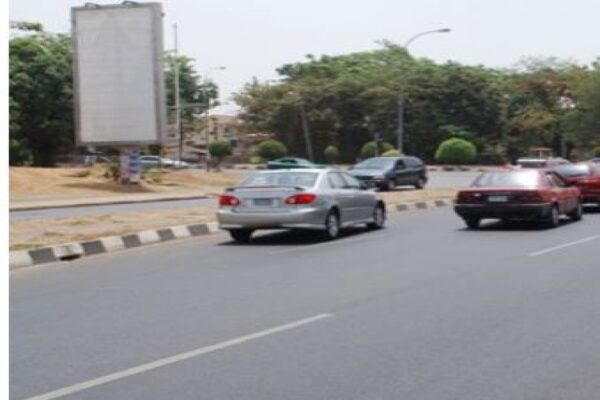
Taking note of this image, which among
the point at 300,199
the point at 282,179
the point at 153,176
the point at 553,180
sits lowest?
the point at 153,176

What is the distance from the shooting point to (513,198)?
63.4ft

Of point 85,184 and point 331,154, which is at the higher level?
point 331,154

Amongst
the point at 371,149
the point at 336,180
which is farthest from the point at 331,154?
the point at 336,180

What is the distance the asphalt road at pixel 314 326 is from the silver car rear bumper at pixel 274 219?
179 cm

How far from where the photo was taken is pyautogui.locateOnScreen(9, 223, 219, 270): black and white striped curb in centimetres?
1499

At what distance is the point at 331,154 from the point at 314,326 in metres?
75.3

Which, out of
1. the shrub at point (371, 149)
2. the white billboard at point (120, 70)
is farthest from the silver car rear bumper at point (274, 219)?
the shrub at point (371, 149)

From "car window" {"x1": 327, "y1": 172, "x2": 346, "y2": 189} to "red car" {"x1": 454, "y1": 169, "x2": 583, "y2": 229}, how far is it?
249 cm

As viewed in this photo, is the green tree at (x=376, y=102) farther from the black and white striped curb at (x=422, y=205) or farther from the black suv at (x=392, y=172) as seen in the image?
the black and white striped curb at (x=422, y=205)

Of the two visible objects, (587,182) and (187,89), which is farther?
(187,89)

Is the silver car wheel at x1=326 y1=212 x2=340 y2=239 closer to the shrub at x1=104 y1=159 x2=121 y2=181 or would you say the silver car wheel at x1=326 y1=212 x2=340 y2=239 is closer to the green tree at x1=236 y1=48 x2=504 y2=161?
the shrub at x1=104 y1=159 x2=121 y2=181

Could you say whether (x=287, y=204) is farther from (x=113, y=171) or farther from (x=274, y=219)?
(x=113, y=171)

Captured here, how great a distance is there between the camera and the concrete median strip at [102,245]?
15.0 m
